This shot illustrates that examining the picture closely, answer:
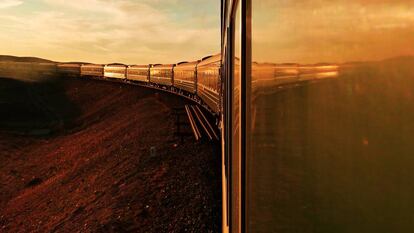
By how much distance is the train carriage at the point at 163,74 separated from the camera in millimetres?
35062

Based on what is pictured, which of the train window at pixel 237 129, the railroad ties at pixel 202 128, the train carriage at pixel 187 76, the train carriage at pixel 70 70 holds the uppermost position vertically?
the train carriage at pixel 70 70

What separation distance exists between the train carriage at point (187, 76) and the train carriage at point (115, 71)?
27.0 m

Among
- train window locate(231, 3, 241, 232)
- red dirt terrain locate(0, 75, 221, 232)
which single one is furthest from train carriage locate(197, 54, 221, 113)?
train window locate(231, 3, 241, 232)

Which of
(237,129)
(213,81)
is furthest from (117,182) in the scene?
(237,129)

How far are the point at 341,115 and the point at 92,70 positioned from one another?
78.5 metres

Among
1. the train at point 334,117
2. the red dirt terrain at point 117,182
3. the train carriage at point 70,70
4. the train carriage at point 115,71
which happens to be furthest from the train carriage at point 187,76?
the train carriage at point 70,70

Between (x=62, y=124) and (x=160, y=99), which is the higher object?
(x=160, y=99)

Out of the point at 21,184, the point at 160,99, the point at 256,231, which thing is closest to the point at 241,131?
the point at 256,231

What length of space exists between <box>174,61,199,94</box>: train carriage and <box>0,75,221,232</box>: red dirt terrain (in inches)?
65.8

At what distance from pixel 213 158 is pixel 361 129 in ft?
43.4

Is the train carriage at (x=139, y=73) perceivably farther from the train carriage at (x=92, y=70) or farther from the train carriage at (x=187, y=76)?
the train carriage at (x=92, y=70)

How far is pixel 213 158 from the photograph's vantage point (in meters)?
13.8

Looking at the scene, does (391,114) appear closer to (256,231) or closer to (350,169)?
(350,169)

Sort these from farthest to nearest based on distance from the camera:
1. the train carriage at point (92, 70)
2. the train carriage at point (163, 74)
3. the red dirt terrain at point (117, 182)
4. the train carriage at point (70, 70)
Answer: the train carriage at point (70, 70) → the train carriage at point (92, 70) → the train carriage at point (163, 74) → the red dirt terrain at point (117, 182)
